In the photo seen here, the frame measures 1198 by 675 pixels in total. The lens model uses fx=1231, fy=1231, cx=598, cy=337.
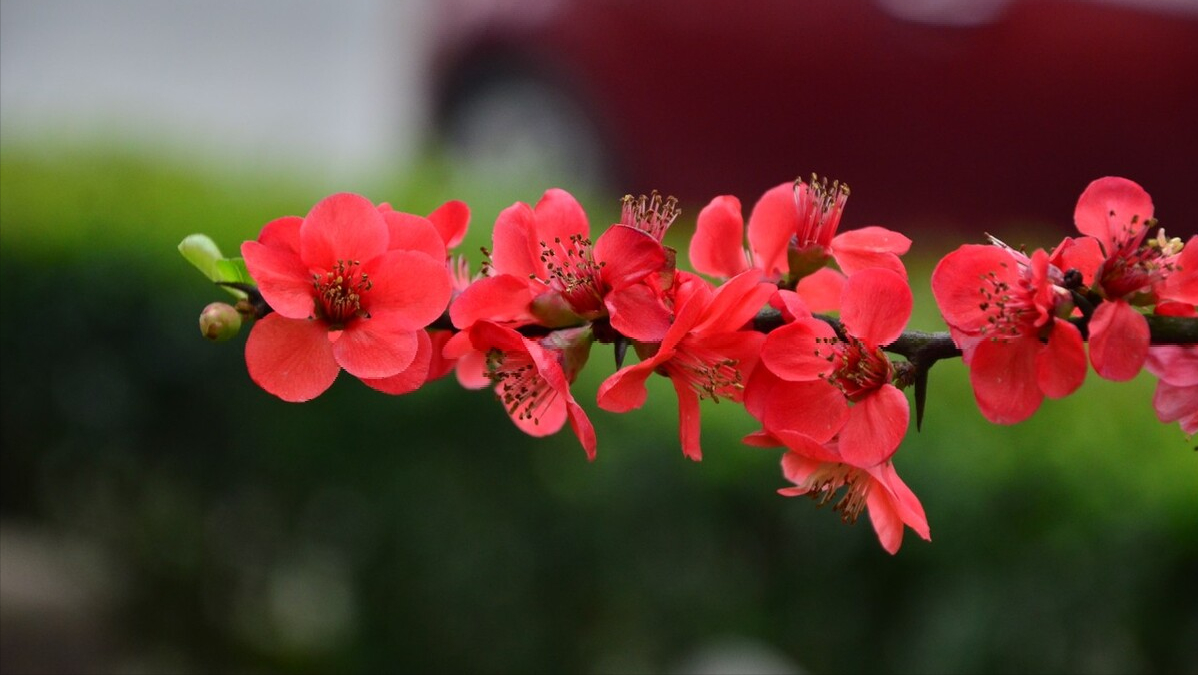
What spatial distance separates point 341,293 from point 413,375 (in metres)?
0.11

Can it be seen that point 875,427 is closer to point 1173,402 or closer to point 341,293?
point 1173,402

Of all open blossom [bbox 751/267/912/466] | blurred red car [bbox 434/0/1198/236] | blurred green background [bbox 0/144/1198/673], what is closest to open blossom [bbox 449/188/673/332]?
open blossom [bbox 751/267/912/466]

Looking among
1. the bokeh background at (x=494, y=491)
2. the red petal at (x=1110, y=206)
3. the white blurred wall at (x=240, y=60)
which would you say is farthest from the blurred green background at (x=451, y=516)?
the white blurred wall at (x=240, y=60)

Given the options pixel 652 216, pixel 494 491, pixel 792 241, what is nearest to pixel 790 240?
pixel 792 241

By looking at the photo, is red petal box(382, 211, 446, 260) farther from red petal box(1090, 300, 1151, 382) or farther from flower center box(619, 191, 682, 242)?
red petal box(1090, 300, 1151, 382)

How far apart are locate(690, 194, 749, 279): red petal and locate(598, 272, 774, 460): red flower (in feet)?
0.52

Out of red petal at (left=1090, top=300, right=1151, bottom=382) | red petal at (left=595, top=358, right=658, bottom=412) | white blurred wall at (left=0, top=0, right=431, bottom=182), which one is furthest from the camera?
white blurred wall at (left=0, top=0, right=431, bottom=182)

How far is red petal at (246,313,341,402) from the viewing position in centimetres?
94

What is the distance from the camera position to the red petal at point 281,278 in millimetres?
943

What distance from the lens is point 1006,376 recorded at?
2.91ft

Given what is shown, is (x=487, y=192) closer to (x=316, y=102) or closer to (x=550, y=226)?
(x=550, y=226)

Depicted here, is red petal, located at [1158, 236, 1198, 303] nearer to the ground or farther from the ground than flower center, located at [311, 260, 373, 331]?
farther from the ground

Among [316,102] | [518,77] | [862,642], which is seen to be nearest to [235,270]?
[862,642]

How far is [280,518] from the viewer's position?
3549 millimetres
